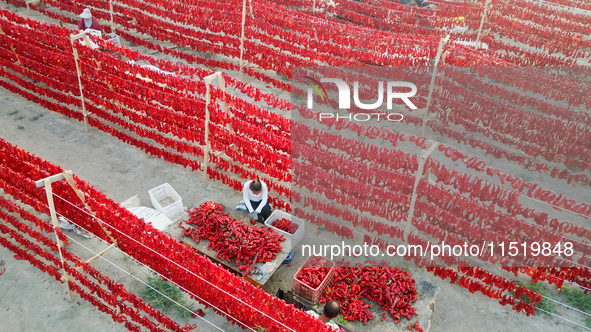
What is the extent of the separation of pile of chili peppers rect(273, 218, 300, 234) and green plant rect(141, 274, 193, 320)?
1904mm

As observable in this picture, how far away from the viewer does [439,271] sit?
7.06 m

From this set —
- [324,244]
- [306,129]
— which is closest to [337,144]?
[306,129]

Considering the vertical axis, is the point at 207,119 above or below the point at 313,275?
above

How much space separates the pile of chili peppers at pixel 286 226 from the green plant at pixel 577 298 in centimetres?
440

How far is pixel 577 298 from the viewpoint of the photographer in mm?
6711

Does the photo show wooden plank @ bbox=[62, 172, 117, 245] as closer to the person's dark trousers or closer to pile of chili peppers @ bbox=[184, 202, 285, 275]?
pile of chili peppers @ bbox=[184, 202, 285, 275]

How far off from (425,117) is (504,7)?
11339mm

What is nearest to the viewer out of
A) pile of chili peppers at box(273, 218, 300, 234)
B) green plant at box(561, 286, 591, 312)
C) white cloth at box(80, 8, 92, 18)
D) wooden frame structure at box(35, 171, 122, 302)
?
wooden frame structure at box(35, 171, 122, 302)

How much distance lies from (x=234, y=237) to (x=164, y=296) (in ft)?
4.37

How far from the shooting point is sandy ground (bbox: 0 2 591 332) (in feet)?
20.1

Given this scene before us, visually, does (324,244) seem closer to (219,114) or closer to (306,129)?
(306,129)

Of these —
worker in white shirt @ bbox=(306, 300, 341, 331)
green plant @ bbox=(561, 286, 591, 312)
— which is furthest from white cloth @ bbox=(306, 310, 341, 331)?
green plant @ bbox=(561, 286, 591, 312)

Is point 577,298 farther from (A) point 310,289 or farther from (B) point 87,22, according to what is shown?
(B) point 87,22

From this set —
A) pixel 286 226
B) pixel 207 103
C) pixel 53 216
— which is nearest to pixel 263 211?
pixel 286 226
